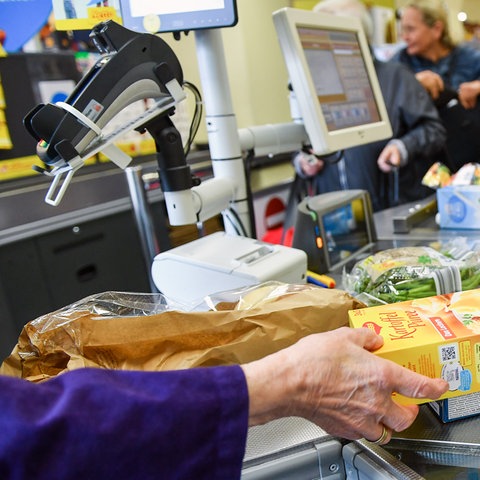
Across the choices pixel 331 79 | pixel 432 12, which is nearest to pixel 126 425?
pixel 331 79

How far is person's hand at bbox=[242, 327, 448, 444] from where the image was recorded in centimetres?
57

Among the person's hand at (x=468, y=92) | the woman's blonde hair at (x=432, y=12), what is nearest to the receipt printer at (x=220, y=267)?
the person's hand at (x=468, y=92)

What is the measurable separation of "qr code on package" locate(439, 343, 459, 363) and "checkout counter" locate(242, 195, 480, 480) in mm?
105

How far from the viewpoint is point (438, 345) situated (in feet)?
2.07

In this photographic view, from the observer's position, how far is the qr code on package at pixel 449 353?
63 centimetres

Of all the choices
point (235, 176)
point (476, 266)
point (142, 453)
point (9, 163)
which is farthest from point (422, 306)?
point (9, 163)

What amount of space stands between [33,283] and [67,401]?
1648 millimetres

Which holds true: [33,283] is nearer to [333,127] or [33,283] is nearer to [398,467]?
[333,127]

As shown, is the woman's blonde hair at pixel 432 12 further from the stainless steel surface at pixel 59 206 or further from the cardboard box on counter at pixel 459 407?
the cardboard box on counter at pixel 459 407

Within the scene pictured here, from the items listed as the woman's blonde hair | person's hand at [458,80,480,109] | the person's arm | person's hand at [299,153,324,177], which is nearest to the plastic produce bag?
person's hand at [299,153,324,177]

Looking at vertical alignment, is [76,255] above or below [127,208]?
below

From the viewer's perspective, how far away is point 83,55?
2.79 meters

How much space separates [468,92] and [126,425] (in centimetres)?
266

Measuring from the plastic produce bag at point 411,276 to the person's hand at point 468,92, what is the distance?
190cm
